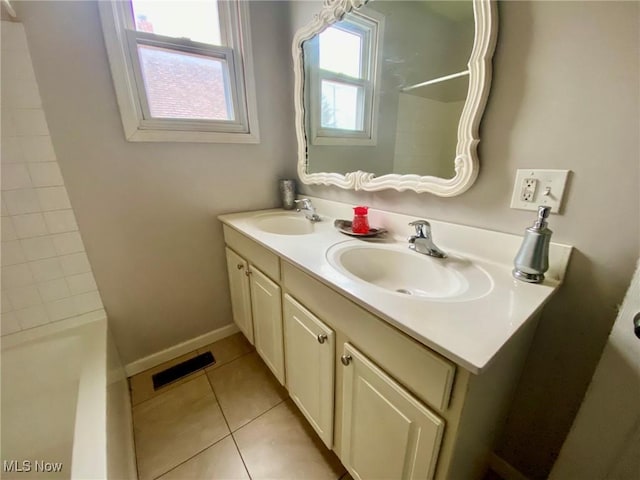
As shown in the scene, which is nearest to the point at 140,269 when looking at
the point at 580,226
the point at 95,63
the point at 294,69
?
the point at 95,63

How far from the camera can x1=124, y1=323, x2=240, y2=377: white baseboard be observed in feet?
4.71

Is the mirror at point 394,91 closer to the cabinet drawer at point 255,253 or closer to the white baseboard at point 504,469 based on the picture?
the cabinet drawer at point 255,253

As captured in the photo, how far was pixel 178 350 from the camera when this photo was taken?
61.3 inches

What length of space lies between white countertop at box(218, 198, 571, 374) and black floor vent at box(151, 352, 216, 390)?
97cm

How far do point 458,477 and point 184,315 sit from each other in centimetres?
149

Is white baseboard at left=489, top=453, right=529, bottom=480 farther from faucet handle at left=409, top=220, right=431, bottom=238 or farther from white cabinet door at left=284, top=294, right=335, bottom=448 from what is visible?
faucet handle at left=409, top=220, right=431, bottom=238

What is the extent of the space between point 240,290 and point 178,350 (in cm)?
59

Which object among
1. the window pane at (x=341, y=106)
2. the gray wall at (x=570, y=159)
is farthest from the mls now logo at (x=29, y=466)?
the window pane at (x=341, y=106)

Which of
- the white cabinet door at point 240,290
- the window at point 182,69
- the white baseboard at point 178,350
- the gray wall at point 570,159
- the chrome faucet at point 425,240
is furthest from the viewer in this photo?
the white baseboard at point 178,350

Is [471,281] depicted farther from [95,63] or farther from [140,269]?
[95,63]

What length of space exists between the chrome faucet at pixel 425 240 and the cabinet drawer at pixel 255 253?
1.73 ft

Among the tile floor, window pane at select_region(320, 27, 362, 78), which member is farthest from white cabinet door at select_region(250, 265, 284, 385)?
window pane at select_region(320, 27, 362, 78)

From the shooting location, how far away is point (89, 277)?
1.21m

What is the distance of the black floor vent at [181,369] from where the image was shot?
1.39 metres
